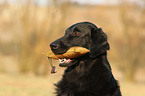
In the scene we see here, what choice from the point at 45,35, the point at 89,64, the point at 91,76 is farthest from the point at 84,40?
the point at 45,35

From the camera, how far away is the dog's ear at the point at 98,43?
155 inches

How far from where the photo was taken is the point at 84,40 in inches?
166

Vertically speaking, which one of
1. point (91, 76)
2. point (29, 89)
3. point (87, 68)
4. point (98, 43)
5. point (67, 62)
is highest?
point (29, 89)

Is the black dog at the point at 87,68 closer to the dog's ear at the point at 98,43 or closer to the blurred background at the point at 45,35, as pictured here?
the dog's ear at the point at 98,43

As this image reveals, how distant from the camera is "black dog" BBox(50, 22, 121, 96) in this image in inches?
152

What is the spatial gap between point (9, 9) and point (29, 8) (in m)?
1.56

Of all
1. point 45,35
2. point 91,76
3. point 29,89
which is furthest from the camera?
point 45,35

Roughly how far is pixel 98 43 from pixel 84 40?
301 millimetres

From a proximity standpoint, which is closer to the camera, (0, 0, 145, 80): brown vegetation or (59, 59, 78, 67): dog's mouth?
(59, 59, 78, 67): dog's mouth

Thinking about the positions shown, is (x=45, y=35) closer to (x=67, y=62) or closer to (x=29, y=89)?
(x=29, y=89)

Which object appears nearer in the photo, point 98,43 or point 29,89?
point 98,43

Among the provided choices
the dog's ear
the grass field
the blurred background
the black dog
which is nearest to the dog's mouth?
the black dog

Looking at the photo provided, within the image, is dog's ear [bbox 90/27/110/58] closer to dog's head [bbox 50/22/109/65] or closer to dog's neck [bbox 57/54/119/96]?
dog's head [bbox 50/22/109/65]

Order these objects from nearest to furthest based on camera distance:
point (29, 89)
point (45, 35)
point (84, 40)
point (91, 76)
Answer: point (91, 76) → point (84, 40) → point (29, 89) → point (45, 35)
